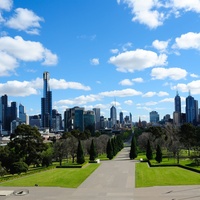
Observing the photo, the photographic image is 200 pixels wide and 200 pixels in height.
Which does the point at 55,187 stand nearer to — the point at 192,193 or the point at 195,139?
the point at 192,193

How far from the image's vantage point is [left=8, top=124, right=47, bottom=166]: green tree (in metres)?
63.6

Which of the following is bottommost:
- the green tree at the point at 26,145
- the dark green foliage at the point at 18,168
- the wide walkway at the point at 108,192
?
the dark green foliage at the point at 18,168

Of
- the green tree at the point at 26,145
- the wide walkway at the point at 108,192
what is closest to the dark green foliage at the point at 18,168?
the green tree at the point at 26,145

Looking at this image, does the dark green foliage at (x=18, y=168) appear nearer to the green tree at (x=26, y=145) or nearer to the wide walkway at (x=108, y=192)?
the green tree at (x=26, y=145)

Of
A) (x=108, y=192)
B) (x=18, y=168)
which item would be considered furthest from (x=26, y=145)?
(x=108, y=192)

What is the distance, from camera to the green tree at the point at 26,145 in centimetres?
6356

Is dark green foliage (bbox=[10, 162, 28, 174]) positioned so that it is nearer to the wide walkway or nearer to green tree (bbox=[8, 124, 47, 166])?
green tree (bbox=[8, 124, 47, 166])

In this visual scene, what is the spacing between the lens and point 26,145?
209ft

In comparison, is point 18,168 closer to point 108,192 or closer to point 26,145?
point 26,145

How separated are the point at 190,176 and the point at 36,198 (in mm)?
22055

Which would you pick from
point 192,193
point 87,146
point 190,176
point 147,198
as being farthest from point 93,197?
point 87,146

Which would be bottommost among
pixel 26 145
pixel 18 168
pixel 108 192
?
pixel 18 168

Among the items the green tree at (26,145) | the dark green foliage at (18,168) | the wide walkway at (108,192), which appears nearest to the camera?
the wide walkway at (108,192)

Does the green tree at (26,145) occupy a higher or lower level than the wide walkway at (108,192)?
higher
